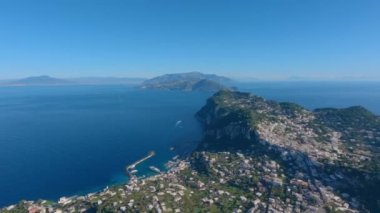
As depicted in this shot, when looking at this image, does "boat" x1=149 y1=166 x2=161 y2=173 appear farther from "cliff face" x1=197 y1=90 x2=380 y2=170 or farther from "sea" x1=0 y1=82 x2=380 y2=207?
"cliff face" x1=197 y1=90 x2=380 y2=170

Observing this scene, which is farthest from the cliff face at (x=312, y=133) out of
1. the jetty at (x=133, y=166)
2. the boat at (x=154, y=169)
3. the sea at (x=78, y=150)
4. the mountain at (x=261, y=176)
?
the boat at (x=154, y=169)

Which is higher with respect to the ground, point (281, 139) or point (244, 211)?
point (281, 139)

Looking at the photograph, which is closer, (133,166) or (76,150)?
(133,166)

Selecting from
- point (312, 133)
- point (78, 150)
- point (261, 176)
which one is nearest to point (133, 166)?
point (78, 150)

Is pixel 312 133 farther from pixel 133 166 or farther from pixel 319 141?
pixel 133 166

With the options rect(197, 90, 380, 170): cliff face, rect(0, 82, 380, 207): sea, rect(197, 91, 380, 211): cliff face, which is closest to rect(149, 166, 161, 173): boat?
rect(0, 82, 380, 207): sea

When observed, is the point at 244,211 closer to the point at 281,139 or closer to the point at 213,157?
the point at 213,157

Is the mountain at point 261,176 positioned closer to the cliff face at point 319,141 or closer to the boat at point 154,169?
the cliff face at point 319,141

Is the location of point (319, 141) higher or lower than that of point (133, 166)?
higher

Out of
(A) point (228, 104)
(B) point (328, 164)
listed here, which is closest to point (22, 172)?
(B) point (328, 164)
